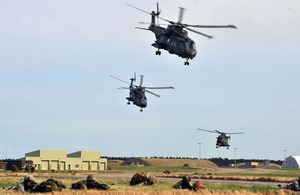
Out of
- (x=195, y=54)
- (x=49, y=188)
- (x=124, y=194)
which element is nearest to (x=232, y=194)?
(x=124, y=194)

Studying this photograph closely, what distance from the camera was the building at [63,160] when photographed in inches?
4471

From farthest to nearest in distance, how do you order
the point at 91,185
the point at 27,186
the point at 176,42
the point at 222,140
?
the point at 222,140 → the point at 176,42 → the point at 91,185 → the point at 27,186

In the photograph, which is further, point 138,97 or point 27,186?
point 138,97

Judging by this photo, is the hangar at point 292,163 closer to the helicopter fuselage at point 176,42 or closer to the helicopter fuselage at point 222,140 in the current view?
the helicopter fuselage at point 222,140

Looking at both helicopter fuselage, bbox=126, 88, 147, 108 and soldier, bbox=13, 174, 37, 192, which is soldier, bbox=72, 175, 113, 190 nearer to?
soldier, bbox=13, 174, 37, 192

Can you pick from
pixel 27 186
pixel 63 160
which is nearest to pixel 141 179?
pixel 27 186

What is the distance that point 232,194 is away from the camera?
28578 mm

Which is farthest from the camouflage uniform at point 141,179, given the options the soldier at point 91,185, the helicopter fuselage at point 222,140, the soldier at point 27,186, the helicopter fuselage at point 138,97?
the helicopter fuselage at point 222,140

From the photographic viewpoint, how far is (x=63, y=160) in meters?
117

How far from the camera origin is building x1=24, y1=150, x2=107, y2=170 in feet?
373

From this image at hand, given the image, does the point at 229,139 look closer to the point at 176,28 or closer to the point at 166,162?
the point at 176,28

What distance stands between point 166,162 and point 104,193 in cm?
16558

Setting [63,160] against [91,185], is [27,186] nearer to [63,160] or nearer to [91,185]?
[91,185]

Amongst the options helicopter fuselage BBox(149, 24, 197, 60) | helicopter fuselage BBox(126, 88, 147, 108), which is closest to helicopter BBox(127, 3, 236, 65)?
helicopter fuselage BBox(149, 24, 197, 60)
